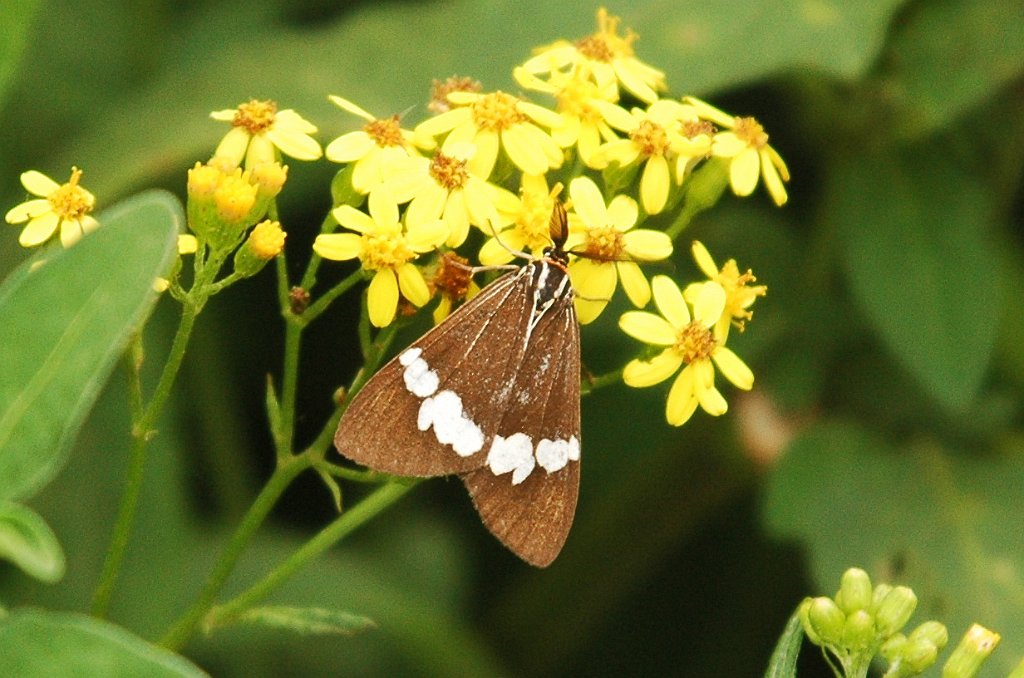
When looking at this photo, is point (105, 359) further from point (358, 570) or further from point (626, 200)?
point (358, 570)

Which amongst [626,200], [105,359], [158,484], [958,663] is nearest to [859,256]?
[626,200]

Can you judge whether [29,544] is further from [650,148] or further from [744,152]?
[744,152]

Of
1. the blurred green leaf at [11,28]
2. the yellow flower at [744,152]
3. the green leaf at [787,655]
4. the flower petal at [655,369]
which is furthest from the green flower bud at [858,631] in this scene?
the blurred green leaf at [11,28]

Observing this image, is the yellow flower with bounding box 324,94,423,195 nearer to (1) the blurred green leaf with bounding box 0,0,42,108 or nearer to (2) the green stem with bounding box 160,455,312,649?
(2) the green stem with bounding box 160,455,312,649

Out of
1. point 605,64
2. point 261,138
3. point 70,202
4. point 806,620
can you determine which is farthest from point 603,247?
point 70,202

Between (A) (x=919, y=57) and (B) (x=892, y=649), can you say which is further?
(A) (x=919, y=57)
